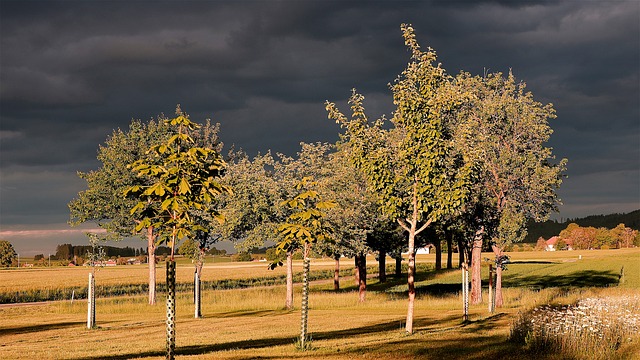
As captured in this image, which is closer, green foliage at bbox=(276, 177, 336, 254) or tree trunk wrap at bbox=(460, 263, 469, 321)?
green foliage at bbox=(276, 177, 336, 254)

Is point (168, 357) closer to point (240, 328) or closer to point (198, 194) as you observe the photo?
point (198, 194)

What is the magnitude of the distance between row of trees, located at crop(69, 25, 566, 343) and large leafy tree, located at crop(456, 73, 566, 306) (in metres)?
0.10

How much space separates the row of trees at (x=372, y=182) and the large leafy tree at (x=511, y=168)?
3.9 inches

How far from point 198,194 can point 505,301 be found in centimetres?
3945

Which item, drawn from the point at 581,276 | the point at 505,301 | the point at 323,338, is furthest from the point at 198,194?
the point at 581,276

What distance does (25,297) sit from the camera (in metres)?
80.3

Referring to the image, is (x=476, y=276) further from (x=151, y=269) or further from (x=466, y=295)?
(x=151, y=269)

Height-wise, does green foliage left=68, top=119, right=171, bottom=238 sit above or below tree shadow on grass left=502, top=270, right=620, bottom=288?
above

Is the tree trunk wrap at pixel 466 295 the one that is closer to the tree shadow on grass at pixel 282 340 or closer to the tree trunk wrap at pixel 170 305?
the tree shadow on grass at pixel 282 340

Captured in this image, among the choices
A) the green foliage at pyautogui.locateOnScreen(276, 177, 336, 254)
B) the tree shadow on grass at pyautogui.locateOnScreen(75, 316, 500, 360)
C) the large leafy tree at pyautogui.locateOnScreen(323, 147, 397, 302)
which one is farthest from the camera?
the large leafy tree at pyautogui.locateOnScreen(323, 147, 397, 302)

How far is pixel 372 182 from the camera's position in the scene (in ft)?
101

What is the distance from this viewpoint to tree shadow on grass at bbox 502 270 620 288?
8075 cm

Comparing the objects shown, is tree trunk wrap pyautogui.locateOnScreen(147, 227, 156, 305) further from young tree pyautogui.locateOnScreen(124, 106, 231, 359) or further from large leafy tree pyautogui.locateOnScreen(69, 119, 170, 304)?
young tree pyautogui.locateOnScreen(124, 106, 231, 359)

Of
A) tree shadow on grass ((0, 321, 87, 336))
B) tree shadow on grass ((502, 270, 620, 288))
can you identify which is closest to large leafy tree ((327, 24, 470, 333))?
tree shadow on grass ((0, 321, 87, 336))
